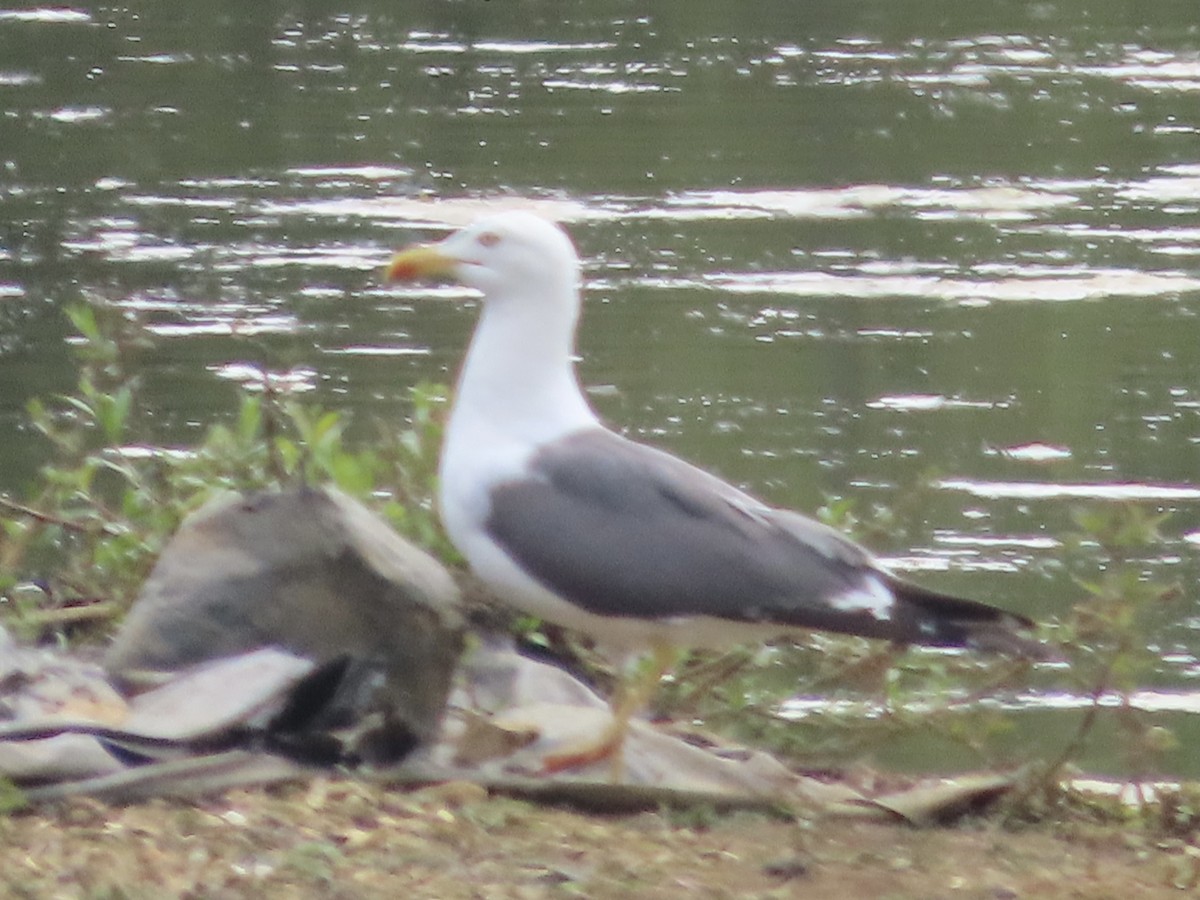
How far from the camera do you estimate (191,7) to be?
733 inches

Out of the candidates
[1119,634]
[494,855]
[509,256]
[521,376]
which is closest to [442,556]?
[521,376]

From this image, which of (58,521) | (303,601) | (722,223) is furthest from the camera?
(722,223)

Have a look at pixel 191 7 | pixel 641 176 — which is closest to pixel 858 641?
pixel 641 176

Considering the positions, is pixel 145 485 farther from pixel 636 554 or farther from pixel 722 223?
pixel 722 223

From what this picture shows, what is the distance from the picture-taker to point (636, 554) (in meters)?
5.17

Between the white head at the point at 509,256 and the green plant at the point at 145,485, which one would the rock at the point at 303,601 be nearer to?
the green plant at the point at 145,485

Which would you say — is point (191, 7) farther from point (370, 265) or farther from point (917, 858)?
Answer: point (917, 858)

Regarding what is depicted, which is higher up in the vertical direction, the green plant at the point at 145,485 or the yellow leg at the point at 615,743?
the green plant at the point at 145,485

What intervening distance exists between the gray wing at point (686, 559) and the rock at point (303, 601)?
264mm

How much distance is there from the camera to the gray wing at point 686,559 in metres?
5.10

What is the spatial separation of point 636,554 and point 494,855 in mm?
785

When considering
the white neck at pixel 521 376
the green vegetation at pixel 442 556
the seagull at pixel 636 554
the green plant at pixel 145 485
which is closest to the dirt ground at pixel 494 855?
the seagull at pixel 636 554

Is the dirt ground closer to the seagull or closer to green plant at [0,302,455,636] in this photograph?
the seagull

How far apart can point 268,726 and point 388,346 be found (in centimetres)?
457
